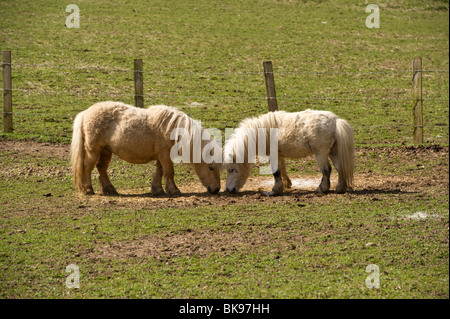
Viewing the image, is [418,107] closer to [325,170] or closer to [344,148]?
[344,148]

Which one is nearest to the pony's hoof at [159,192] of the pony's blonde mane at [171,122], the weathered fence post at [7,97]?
the pony's blonde mane at [171,122]

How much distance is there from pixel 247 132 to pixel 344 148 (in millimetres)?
1539

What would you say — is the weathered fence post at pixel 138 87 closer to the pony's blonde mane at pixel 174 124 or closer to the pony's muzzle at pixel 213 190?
the pony's blonde mane at pixel 174 124

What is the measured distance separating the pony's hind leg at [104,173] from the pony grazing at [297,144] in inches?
74.9

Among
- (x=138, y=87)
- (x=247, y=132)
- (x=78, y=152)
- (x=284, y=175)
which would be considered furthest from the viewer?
(x=138, y=87)

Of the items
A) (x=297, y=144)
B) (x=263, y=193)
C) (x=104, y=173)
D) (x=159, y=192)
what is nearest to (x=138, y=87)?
(x=104, y=173)

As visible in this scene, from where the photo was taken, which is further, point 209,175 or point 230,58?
point 230,58

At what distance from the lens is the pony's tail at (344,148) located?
9078 millimetres

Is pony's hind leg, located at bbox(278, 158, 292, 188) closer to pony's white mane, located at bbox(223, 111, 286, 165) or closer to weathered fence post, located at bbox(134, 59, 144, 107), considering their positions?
pony's white mane, located at bbox(223, 111, 286, 165)

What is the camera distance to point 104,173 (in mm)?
9891

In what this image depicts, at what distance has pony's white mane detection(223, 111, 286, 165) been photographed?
31.3 ft
